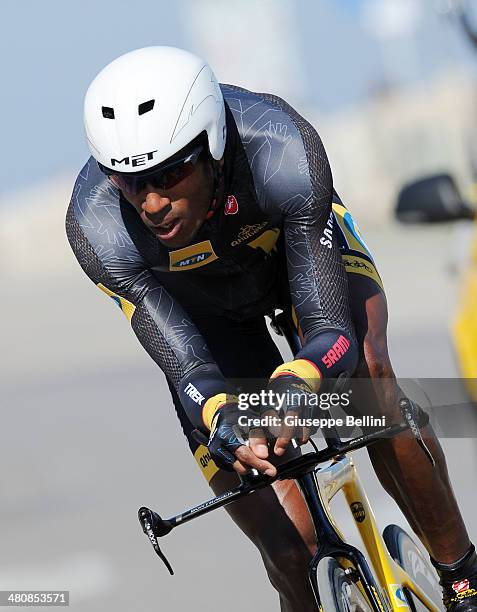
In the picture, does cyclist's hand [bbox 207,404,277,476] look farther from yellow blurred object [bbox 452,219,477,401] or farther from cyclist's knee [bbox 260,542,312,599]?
yellow blurred object [bbox 452,219,477,401]

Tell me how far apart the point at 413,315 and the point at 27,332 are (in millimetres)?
6517

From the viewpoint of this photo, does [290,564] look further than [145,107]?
Yes

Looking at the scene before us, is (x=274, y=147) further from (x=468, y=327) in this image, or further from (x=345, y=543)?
(x=468, y=327)

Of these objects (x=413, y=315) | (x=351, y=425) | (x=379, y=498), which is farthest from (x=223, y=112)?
(x=413, y=315)

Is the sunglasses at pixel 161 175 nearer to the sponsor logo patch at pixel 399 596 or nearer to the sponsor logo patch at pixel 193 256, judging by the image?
the sponsor logo patch at pixel 193 256

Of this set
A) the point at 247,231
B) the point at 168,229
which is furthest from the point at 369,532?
the point at 168,229

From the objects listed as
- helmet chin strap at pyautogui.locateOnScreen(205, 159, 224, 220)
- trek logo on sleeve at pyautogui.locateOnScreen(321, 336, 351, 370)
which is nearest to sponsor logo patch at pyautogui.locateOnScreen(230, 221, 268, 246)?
helmet chin strap at pyautogui.locateOnScreen(205, 159, 224, 220)

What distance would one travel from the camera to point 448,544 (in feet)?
15.2

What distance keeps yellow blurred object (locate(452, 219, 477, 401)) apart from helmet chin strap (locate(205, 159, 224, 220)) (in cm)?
280

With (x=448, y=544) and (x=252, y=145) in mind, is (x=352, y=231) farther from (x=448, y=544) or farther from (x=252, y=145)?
(x=448, y=544)

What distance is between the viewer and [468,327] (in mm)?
7027

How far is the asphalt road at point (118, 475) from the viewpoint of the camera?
687 cm

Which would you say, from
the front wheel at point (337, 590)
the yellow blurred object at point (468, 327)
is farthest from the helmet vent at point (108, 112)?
the yellow blurred object at point (468, 327)

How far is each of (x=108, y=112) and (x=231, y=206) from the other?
0.56 meters
